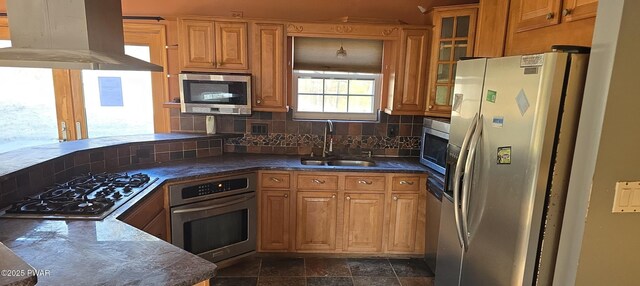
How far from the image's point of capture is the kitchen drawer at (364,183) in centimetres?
293

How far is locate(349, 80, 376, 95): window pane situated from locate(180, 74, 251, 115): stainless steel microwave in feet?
3.48

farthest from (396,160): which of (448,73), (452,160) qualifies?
→ (452,160)

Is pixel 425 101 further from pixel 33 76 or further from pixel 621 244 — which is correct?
pixel 33 76

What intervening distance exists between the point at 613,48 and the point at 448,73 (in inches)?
68.0

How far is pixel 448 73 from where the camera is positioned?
2.93m

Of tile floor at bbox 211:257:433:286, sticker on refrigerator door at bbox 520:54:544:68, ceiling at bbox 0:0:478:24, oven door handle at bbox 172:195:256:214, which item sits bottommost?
tile floor at bbox 211:257:433:286

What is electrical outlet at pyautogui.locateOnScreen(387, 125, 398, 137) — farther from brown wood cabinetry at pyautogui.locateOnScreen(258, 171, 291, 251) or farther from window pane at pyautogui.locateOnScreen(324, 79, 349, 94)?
brown wood cabinetry at pyautogui.locateOnScreen(258, 171, 291, 251)

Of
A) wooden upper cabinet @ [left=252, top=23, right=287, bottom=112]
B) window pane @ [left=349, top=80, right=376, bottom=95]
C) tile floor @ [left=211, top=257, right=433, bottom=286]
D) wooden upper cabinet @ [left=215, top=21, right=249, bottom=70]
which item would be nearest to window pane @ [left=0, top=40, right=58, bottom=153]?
wooden upper cabinet @ [left=215, top=21, right=249, bottom=70]

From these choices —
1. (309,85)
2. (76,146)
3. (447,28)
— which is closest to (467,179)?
(447,28)

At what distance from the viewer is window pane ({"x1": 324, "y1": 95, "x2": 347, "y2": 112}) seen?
353 cm

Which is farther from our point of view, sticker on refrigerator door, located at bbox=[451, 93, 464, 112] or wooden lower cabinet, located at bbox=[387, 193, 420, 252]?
wooden lower cabinet, located at bbox=[387, 193, 420, 252]

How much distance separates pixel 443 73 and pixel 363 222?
1.45m

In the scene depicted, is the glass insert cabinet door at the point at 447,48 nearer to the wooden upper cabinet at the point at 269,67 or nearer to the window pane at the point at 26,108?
the wooden upper cabinet at the point at 269,67

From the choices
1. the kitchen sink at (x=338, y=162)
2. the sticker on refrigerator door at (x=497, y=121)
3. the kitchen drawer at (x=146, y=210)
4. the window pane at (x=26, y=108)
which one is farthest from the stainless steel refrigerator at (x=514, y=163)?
the window pane at (x=26, y=108)
